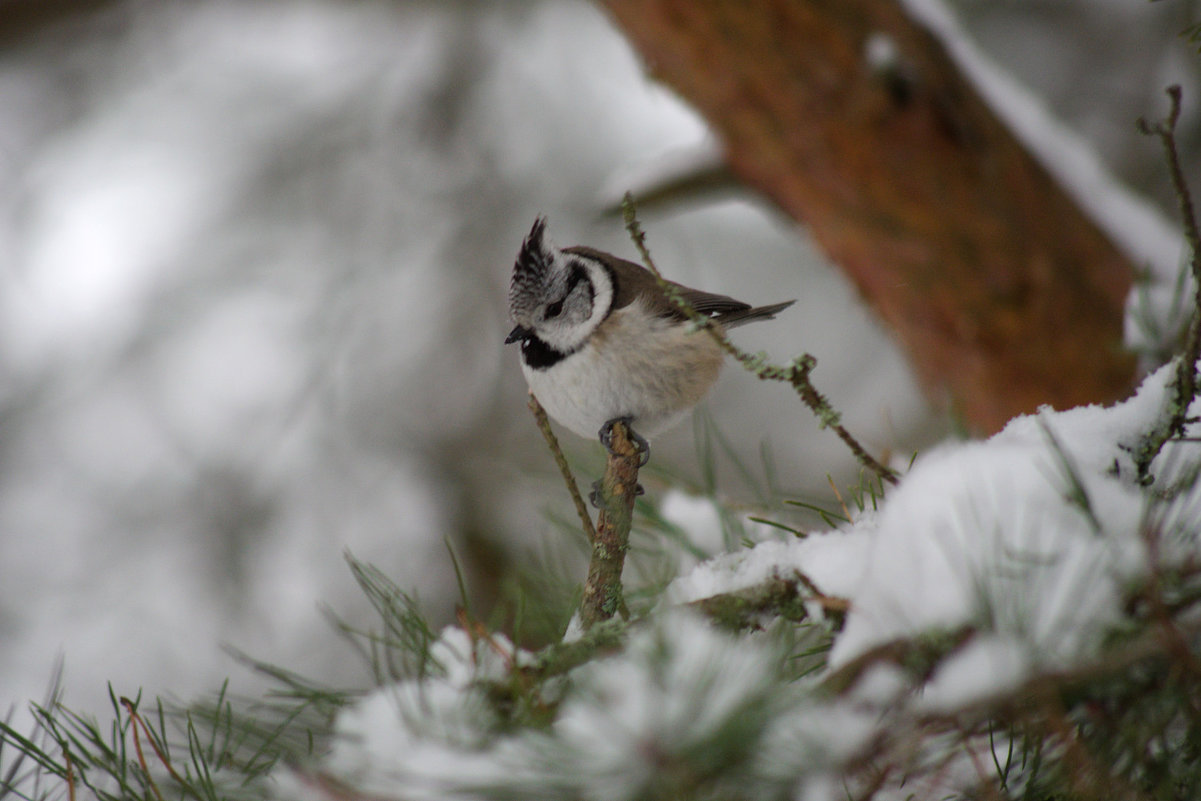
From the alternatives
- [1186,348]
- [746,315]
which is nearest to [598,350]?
[746,315]

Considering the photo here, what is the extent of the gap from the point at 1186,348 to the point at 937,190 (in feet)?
7.70

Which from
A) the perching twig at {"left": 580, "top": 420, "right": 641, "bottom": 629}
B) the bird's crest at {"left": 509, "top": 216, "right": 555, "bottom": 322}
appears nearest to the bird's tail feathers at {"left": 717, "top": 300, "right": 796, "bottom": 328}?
the bird's crest at {"left": 509, "top": 216, "right": 555, "bottom": 322}

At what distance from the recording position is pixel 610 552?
1.54 meters

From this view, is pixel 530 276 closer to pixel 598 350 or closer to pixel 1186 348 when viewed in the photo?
pixel 598 350

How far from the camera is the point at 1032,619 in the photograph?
2.76 feet

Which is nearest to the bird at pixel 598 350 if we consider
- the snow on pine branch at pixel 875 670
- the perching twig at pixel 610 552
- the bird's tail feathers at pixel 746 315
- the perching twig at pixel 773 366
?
the bird's tail feathers at pixel 746 315

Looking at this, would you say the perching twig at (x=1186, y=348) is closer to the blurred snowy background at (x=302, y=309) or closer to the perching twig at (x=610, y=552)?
the perching twig at (x=610, y=552)

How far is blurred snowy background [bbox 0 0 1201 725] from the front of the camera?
16.1 feet

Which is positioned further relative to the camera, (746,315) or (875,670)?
(746,315)

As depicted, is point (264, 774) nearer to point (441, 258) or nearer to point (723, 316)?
point (723, 316)

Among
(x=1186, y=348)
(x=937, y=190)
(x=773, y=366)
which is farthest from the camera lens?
(x=937, y=190)

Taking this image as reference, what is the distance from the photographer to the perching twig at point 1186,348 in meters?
0.96

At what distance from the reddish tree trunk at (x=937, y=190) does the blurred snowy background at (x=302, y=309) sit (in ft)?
4.53

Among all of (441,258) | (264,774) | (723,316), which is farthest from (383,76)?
(264,774)
